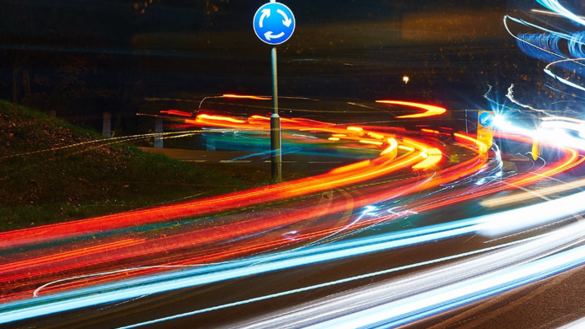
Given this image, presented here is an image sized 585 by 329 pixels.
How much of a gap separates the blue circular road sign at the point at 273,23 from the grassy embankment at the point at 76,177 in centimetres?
314

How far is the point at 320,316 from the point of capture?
5.18 metres

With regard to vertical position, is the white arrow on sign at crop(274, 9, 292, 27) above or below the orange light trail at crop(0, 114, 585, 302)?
above

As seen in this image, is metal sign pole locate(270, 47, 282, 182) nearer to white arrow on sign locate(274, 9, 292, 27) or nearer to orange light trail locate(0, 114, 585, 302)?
orange light trail locate(0, 114, 585, 302)

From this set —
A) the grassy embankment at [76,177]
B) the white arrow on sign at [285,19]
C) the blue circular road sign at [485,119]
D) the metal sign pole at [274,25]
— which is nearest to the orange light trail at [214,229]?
the grassy embankment at [76,177]

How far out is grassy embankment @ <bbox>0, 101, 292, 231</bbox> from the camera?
9750mm

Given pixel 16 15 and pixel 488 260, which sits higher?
pixel 16 15

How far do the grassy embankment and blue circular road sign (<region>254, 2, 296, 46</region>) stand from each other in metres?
3.14

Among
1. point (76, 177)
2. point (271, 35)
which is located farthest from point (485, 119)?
point (76, 177)

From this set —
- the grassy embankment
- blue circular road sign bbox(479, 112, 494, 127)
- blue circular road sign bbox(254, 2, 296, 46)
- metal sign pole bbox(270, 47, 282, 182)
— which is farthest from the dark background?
blue circular road sign bbox(479, 112, 494, 127)

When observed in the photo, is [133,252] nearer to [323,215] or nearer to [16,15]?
[323,215]

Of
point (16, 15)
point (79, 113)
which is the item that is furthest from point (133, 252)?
point (79, 113)

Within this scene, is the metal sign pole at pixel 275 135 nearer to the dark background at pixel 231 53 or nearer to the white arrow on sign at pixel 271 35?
the white arrow on sign at pixel 271 35

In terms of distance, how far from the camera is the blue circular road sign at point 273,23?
1223 cm

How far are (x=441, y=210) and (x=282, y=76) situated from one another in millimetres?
29064
